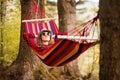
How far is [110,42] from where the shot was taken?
2.81 metres

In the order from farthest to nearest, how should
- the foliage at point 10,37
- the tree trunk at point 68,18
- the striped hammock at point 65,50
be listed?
the foliage at point 10,37 → the tree trunk at point 68,18 → the striped hammock at point 65,50

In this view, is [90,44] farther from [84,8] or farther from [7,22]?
[84,8]

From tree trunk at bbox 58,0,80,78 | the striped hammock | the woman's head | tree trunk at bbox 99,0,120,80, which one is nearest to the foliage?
tree trunk at bbox 58,0,80,78

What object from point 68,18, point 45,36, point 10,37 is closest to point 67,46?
point 45,36

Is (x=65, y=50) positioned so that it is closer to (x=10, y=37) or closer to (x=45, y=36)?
(x=45, y=36)

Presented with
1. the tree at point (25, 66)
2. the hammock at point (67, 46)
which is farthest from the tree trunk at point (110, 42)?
the tree at point (25, 66)

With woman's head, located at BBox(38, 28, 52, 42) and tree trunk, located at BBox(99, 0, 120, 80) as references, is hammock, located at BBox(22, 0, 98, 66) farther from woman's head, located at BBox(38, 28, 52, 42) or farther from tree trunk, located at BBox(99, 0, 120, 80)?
tree trunk, located at BBox(99, 0, 120, 80)

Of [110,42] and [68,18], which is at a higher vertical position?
[68,18]

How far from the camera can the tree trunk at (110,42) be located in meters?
2.77

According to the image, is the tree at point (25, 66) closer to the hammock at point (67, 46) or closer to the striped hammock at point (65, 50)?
the hammock at point (67, 46)

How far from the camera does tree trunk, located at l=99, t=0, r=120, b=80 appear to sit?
2768 mm

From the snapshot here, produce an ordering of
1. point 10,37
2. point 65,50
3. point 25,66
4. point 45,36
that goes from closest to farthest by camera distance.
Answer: point 65,50 → point 45,36 → point 25,66 → point 10,37

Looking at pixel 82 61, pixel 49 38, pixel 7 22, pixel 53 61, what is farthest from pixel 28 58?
pixel 82 61

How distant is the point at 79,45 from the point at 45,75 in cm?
281
